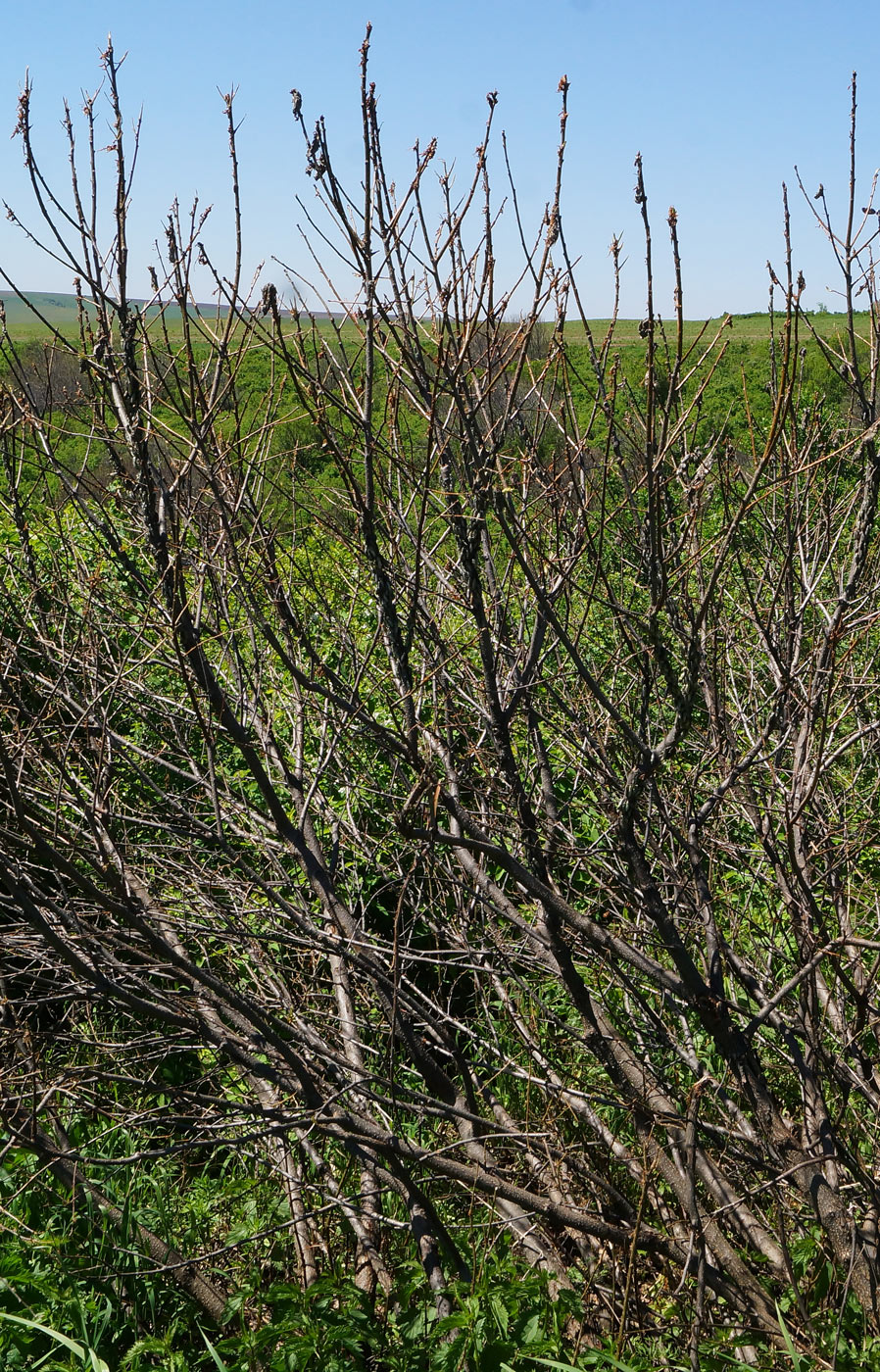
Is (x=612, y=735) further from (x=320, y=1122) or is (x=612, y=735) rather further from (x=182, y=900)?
(x=320, y=1122)

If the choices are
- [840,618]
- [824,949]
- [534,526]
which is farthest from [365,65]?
[824,949]

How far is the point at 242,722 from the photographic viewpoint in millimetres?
3076

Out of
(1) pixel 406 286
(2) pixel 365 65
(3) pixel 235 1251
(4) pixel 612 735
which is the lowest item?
(3) pixel 235 1251

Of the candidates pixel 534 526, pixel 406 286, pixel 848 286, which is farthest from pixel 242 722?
pixel 848 286

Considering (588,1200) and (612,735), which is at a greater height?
(612,735)

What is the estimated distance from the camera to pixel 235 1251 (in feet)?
10.7

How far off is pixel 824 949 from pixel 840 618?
808 millimetres

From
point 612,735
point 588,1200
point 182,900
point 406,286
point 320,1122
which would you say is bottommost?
point 588,1200

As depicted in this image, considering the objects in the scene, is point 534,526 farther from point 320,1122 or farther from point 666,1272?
point 666,1272

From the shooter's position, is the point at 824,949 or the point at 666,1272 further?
the point at 666,1272

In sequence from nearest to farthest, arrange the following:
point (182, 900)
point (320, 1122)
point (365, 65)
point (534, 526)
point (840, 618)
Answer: point (365, 65) → point (320, 1122) → point (840, 618) → point (182, 900) → point (534, 526)

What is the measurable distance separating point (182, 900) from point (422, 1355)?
1271 millimetres

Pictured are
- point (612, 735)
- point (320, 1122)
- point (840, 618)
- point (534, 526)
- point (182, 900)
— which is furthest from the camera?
point (612, 735)

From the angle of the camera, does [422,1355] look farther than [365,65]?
Yes
